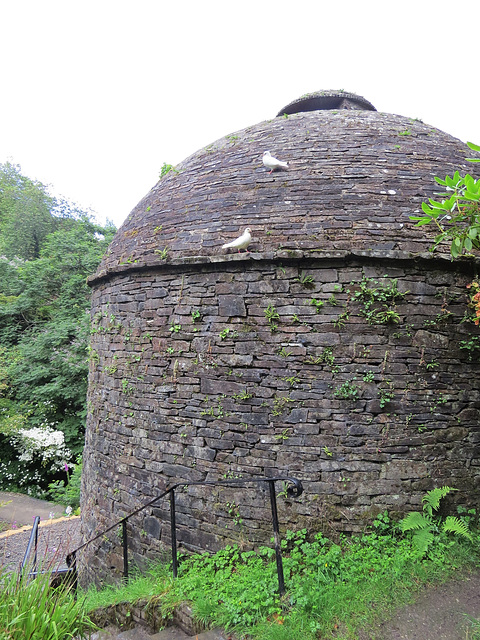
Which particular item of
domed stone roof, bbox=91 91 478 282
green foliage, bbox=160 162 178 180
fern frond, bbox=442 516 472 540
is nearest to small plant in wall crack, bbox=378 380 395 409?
fern frond, bbox=442 516 472 540

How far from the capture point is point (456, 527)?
3262mm

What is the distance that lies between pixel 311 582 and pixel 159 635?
1.41m

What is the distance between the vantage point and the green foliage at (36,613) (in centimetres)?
209

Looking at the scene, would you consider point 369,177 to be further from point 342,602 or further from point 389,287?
point 342,602

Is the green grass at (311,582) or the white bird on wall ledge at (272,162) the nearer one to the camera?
the green grass at (311,582)

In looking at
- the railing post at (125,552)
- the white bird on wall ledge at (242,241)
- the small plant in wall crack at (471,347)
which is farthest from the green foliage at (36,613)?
the small plant in wall crack at (471,347)

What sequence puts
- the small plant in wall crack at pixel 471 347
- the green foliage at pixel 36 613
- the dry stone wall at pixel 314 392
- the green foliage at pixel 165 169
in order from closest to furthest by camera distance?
the green foliage at pixel 36 613
the dry stone wall at pixel 314 392
the small plant in wall crack at pixel 471 347
the green foliage at pixel 165 169

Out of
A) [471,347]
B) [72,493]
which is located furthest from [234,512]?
[72,493]

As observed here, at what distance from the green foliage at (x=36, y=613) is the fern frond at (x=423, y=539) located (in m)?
2.78

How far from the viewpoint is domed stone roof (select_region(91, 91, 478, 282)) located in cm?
399

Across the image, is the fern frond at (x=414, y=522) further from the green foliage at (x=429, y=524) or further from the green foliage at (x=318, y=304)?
the green foliage at (x=318, y=304)

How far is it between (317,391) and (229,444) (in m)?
1.13

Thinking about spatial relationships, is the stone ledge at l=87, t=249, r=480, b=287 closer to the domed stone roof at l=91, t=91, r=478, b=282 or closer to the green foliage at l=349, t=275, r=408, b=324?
the domed stone roof at l=91, t=91, r=478, b=282

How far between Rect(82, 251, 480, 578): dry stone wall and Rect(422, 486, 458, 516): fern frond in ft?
0.29
